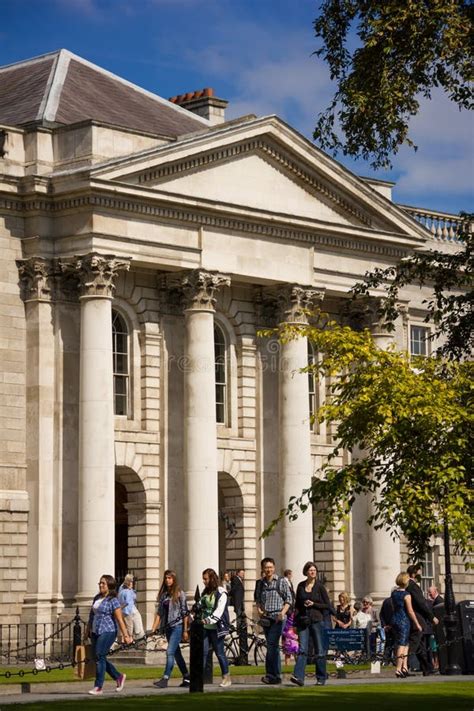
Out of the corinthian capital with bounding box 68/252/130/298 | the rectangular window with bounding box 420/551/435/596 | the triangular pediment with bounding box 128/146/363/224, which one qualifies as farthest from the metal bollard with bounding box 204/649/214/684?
the rectangular window with bounding box 420/551/435/596

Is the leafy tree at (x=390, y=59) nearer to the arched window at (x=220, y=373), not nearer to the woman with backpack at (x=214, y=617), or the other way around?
the woman with backpack at (x=214, y=617)

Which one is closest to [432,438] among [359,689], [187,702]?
[359,689]

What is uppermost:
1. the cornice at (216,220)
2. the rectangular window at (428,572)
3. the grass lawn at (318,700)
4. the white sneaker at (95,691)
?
the cornice at (216,220)

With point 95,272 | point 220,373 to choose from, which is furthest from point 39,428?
point 220,373

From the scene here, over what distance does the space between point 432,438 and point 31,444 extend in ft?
54.8

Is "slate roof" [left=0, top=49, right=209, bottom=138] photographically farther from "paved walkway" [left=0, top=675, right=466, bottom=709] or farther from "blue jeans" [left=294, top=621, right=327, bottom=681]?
"blue jeans" [left=294, top=621, right=327, bottom=681]

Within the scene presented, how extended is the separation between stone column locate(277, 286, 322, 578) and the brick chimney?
8330mm

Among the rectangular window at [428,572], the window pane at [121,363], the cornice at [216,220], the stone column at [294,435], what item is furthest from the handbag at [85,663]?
the rectangular window at [428,572]

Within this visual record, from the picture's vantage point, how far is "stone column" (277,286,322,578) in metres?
51.9

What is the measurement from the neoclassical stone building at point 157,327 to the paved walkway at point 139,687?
11467 mm

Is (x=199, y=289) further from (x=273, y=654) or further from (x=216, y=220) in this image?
(x=273, y=654)

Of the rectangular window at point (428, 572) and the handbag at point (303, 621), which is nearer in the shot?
the handbag at point (303, 621)

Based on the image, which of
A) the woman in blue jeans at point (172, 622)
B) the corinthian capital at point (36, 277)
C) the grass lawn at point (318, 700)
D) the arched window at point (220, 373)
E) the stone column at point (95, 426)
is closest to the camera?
the grass lawn at point (318, 700)

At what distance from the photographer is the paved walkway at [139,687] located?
30953 mm
